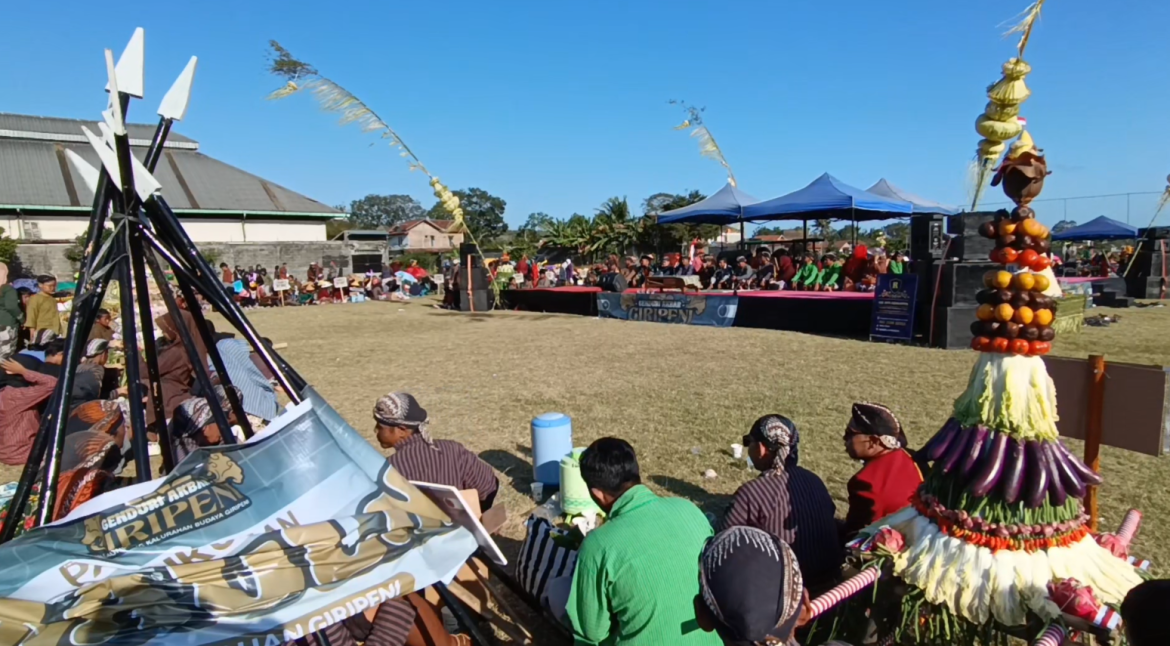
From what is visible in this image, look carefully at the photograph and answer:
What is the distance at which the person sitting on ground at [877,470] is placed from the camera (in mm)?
3238

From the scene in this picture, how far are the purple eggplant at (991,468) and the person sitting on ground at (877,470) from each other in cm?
100

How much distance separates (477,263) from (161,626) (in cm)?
1854

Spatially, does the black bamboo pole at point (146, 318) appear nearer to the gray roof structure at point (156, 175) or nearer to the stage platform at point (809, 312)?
the stage platform at point (809, 312)

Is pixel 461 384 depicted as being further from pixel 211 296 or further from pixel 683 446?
pixel 211 296

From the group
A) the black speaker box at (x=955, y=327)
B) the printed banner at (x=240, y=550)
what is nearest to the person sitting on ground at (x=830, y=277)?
the black speaker box at (x=955, y=327)

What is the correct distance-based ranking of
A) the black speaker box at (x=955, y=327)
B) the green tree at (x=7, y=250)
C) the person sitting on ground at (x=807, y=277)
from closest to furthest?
the black speaker box at (x=955, y=327) → the person sitting on ground at (x=807, y=277) → the green tree at (x=7, y=250)

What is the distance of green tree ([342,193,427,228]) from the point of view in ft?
367

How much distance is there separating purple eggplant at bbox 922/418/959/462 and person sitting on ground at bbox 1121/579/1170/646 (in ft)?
3.10

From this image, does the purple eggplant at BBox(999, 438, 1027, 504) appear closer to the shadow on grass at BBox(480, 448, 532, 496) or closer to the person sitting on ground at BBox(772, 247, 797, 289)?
the shadow on grass at BBox(480, 448, 532, 496)

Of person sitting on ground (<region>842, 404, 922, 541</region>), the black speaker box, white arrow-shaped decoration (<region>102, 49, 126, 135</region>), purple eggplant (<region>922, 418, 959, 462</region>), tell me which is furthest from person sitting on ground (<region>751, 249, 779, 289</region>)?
white arrow-shaped decoration (<region>102, 49, 126, 135</region>)

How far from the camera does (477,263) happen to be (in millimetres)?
19875

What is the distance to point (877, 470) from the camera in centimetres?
331

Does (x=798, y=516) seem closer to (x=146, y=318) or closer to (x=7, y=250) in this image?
(x=146, y=318)

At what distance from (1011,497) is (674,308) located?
42.0ft
